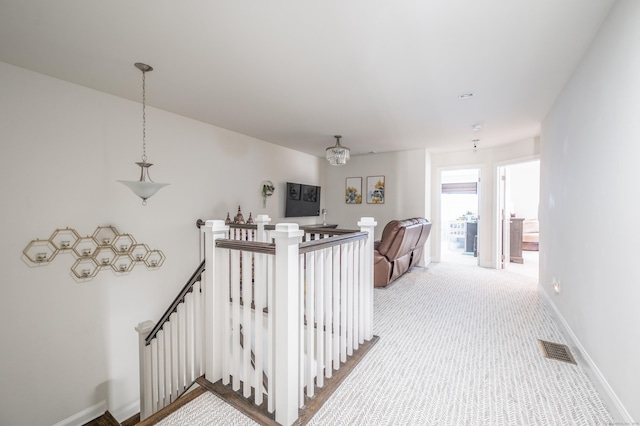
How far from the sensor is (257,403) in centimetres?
164

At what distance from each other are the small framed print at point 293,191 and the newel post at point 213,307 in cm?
332

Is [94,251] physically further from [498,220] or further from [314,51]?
[498,220]

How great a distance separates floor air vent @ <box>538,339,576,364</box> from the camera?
208 centimetres

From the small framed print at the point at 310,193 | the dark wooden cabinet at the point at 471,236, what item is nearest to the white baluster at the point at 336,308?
the small framed print at the point at 310,193

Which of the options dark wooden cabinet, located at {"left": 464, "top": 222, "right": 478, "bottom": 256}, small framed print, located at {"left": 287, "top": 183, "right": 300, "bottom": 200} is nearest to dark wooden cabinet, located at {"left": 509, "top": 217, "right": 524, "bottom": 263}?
dark wooden cabinet, located at {"left": 464, "top": 222, "right": 478, "bottom": 256}

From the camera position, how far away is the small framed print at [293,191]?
5.18 m

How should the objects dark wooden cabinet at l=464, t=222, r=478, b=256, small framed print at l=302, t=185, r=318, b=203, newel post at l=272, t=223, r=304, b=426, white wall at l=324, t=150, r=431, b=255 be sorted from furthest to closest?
dark wooden cabinet at l=464, t=222, r=478, b=256
small framed print at l=302, t=185, r=318, b=203
white wall at l=324, t=150, r=431, b=255
newel post at l=272, t=223, r=304, b=426

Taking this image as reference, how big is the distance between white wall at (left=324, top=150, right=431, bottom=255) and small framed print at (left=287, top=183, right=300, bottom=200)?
1.33 m

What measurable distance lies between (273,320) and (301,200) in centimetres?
400

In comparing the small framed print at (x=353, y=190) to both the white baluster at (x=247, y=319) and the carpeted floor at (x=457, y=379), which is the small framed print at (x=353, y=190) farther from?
the white baluster at (x=247, y=319)

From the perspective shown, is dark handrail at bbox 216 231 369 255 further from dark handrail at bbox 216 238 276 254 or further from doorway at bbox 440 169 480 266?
doorway at bbox 440 169 480 266

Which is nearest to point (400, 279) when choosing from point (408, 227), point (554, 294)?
point (408, 227)

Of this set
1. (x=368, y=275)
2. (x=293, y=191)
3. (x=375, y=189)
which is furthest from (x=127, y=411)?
(x=375, y=189)

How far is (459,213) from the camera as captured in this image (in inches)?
343
